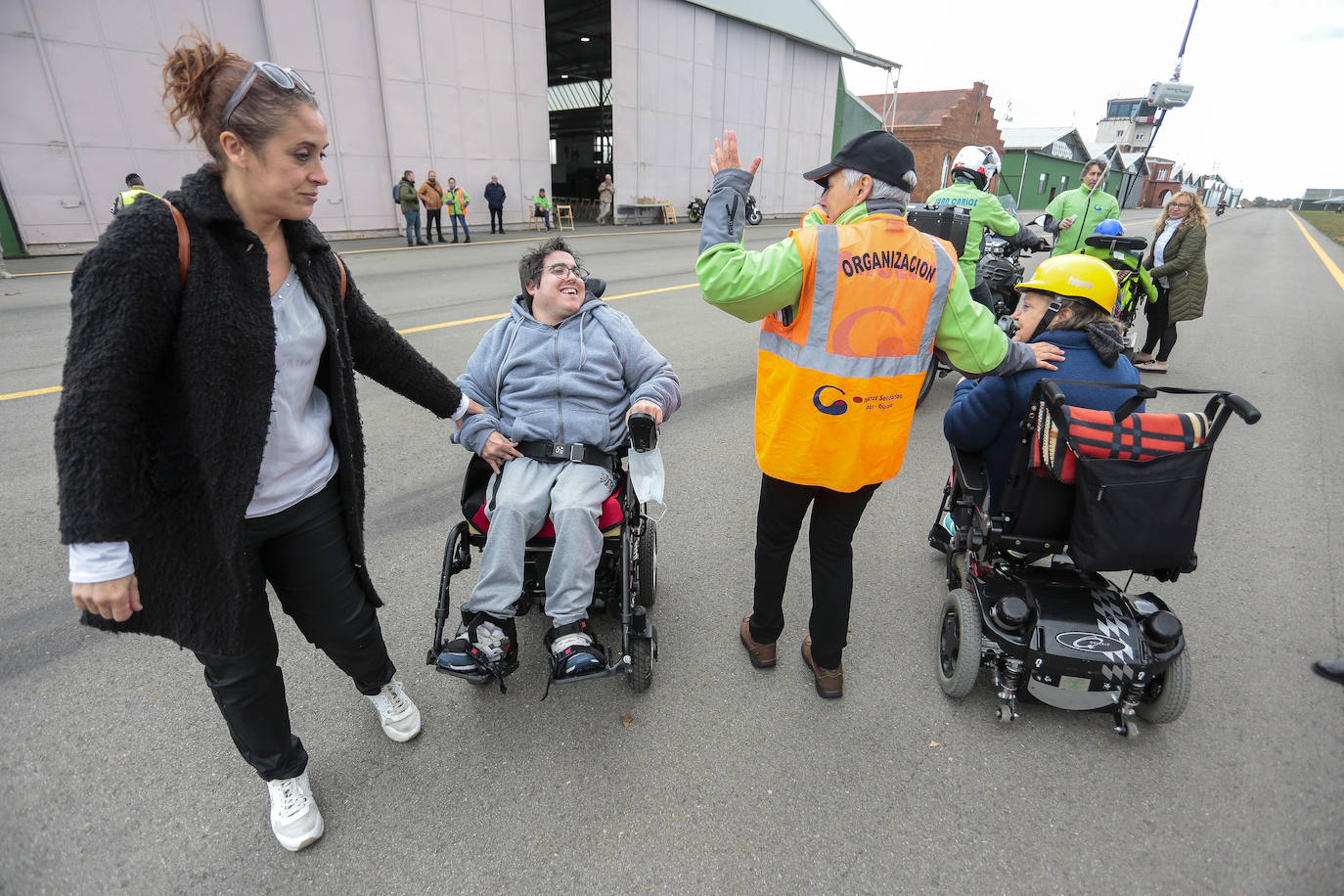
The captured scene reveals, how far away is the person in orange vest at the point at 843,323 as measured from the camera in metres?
2.00

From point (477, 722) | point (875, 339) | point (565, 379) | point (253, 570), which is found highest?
point (875, 339)

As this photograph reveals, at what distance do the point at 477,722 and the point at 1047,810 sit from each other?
1.98 m

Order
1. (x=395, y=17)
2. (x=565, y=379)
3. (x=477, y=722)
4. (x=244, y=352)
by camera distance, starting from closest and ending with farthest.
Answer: (x=244, y=352), (x=477, y=722), (x=565, y=379), (x=395, y=17)

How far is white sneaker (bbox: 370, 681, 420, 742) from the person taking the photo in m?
2.38

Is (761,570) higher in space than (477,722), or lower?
higher


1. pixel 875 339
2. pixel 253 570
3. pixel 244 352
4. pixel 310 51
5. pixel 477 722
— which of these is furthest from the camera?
pixel 310 51

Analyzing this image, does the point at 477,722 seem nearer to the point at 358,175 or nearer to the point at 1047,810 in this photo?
the point at 1047,810

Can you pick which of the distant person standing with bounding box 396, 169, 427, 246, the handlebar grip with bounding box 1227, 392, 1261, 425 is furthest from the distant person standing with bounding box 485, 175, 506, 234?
the handlebar grip with bounding box 1227, 392, 1261, 425

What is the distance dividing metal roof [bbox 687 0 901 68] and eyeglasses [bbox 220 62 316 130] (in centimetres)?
2636

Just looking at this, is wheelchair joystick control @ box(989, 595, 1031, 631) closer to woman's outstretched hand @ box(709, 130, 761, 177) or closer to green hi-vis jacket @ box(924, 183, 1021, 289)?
woman's outstretched hand @ box(709, 130, 761, 177)

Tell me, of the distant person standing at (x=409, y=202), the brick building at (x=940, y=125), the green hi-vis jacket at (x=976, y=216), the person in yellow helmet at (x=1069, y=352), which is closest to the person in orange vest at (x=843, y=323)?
the person in yellow helmet at (x=1069, y=352)

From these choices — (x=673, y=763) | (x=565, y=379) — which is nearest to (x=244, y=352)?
(x=565, y=379)

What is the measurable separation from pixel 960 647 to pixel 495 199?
64.8 ft

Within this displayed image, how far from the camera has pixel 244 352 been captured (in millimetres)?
1513
